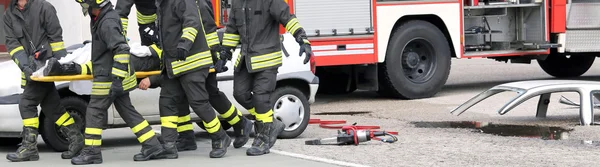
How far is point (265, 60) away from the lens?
9.38 meters

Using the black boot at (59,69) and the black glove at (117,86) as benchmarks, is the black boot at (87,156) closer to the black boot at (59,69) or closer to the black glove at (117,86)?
the black glove at (117,86)

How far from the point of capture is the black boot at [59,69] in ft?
29.1

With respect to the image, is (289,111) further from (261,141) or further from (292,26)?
(292,26)

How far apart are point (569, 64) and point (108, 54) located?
10.5 m

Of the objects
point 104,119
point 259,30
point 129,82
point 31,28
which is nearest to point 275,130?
point 259,30

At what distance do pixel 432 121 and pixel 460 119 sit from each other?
0.35 metres

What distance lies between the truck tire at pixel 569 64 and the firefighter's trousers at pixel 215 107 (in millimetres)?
8985

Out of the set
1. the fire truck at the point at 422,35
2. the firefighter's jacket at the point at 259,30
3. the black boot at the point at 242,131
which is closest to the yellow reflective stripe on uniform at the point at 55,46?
the firefighter's jacket at the point at 259,30

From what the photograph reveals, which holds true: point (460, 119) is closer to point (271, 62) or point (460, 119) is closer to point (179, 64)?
point (271, 62)

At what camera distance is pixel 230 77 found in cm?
1031

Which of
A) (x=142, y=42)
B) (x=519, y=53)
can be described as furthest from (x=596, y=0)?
(x=142, y=42)

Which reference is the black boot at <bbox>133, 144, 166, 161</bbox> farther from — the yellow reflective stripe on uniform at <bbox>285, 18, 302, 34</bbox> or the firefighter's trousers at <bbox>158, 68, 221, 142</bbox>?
the yellow reflective stripe on uniform at <bbox>285, 18, 302, 34</bbox>

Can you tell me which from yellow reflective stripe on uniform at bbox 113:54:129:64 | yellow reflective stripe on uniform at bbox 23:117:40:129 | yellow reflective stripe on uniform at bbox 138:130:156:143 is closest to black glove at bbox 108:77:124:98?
yellow reflective stripe on uniform at bbox 113:54:129:64

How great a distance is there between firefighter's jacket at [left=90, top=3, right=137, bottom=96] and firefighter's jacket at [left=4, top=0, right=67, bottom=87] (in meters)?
0.92
